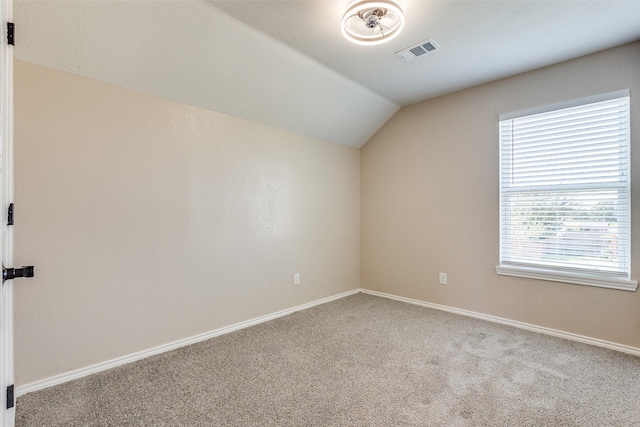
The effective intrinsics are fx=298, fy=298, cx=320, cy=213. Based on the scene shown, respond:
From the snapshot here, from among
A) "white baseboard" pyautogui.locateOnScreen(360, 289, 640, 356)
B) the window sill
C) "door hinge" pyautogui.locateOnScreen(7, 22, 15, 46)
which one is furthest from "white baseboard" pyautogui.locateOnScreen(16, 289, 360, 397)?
the window sill

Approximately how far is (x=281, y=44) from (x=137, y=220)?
1.75 m

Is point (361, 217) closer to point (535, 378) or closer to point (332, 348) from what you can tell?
point (332, 348)

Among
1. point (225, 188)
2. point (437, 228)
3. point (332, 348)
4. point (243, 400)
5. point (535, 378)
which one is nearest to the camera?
point (243, 400)

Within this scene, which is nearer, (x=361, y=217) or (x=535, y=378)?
(x=535, y=378)

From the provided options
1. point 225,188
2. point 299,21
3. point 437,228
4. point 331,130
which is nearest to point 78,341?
point 225,188

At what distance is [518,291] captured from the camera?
2869 millimetres

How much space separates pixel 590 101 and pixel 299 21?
2.50 metres

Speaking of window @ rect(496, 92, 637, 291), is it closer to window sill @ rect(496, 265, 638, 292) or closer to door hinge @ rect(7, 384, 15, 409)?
window sill @ rect(496, 265, 638, 292)

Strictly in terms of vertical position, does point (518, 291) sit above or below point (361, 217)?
below

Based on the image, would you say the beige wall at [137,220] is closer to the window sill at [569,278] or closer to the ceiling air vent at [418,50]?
the ceiling air vent at [418,50]

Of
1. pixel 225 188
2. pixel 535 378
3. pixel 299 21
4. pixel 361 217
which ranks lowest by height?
pixel 535 378

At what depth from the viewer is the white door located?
1.07 meters

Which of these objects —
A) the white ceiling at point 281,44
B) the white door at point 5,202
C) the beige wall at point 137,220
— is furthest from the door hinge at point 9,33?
the beige wall at point 137,220

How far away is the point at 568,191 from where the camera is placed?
261 centimetres
